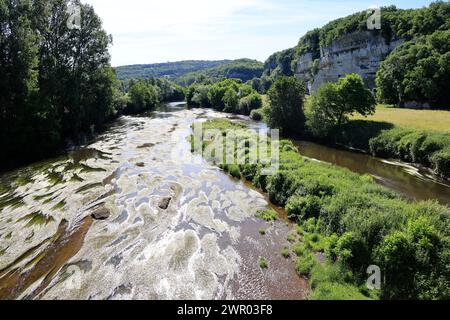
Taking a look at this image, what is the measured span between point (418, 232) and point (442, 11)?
96.3 meters

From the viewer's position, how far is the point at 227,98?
4090 inches

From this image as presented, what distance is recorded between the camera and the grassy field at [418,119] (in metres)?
42.2

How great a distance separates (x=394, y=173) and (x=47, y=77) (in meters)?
47.5

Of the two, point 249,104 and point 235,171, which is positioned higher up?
point 249,104

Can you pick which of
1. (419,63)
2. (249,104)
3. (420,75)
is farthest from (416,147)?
(249,104)

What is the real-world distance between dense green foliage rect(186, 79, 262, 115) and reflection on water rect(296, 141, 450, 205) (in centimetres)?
4866

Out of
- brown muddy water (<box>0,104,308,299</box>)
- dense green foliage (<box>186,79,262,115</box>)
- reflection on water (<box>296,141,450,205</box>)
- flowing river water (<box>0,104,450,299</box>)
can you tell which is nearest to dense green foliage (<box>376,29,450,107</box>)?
reflection on water (<box>296,141,450,205</box>)

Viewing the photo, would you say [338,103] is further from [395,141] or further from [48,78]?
[48,78]

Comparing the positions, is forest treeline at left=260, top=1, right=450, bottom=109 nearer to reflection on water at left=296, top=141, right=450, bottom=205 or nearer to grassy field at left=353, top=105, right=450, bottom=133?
grassy field at left=353, top=105, right=450, bottom=133

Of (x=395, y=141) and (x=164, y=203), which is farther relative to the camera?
(x=395, y=141)

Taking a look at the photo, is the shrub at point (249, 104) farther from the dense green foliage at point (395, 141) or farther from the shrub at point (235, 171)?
the shrub at point (235, 171)

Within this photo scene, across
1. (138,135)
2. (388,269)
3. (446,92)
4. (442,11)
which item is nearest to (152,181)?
(388,269)

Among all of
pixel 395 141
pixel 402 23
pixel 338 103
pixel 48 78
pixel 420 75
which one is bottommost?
pixel 395 141
